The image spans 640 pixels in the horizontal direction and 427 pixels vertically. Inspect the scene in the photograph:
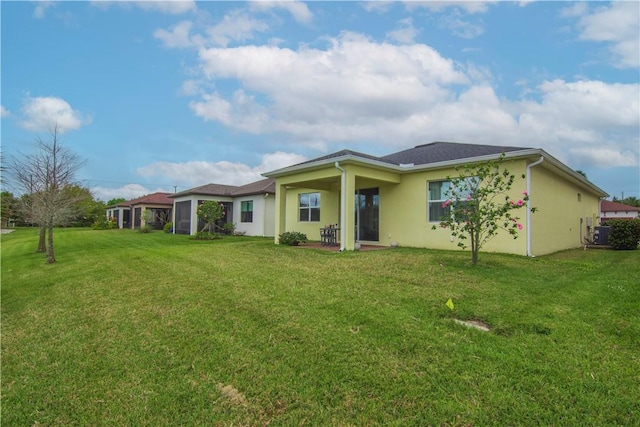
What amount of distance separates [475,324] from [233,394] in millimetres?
2902

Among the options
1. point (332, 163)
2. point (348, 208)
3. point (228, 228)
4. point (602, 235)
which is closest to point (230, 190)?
point (228, 228)

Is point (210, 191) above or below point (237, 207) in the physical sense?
above

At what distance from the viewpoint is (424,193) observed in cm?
1184

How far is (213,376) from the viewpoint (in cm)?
311

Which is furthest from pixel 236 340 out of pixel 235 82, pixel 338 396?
pixel 235 82

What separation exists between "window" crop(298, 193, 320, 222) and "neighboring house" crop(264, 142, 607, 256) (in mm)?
1046

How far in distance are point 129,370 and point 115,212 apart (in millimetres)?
41753

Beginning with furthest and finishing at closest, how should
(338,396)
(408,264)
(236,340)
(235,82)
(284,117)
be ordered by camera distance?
(284,117) → (235,82) → (408,264) → (236,340) → (338,396)

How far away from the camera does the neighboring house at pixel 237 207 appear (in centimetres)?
2147

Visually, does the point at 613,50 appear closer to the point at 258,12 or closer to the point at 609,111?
the point at 609,111

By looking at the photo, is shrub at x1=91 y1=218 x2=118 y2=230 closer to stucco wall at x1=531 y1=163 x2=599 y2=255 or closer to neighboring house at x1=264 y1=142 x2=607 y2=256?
neighboring house at x1=264 y1=142 x2=607 y2=256

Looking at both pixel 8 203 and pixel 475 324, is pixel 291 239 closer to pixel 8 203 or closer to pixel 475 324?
pixel 475 324

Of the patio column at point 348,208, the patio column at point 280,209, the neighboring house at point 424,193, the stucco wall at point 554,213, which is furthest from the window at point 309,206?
the stucco wall at point 554,213

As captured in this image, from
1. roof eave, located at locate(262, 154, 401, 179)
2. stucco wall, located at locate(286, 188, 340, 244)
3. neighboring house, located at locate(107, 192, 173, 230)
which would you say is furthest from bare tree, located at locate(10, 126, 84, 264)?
neighboring house, located at locate(107, 192, 173, 230)
